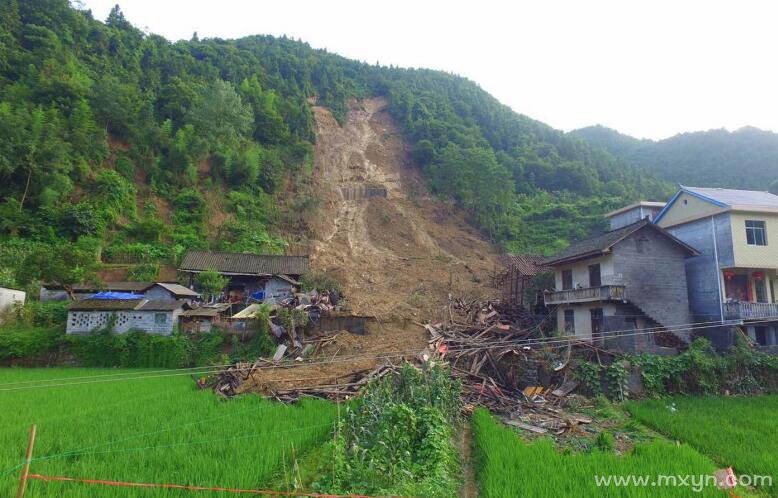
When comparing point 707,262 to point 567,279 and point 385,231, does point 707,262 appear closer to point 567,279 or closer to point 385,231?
point 567,279

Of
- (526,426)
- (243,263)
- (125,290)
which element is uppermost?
(243,263)

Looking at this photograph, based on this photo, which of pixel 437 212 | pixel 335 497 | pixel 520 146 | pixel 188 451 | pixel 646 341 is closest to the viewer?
pixel 335 497

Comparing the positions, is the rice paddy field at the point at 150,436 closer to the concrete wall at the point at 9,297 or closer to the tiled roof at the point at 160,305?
the tiled roof at the point at 160,305

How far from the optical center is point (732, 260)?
66.5ft

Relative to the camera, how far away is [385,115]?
85812mm

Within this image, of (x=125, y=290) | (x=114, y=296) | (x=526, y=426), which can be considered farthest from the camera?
(x=125, y=290)

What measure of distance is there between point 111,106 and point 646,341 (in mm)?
53977

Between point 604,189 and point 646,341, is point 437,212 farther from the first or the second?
point 646,341

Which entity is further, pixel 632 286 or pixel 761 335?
pixel 761 335

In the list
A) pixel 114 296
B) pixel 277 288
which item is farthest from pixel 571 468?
pixel 277 288

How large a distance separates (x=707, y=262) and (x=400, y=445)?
21732 millimetres

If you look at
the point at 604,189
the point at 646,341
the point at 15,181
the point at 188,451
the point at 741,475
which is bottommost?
the point at 741,475

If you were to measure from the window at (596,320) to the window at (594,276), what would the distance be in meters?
1.44

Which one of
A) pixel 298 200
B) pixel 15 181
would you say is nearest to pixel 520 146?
pixel 298 200
